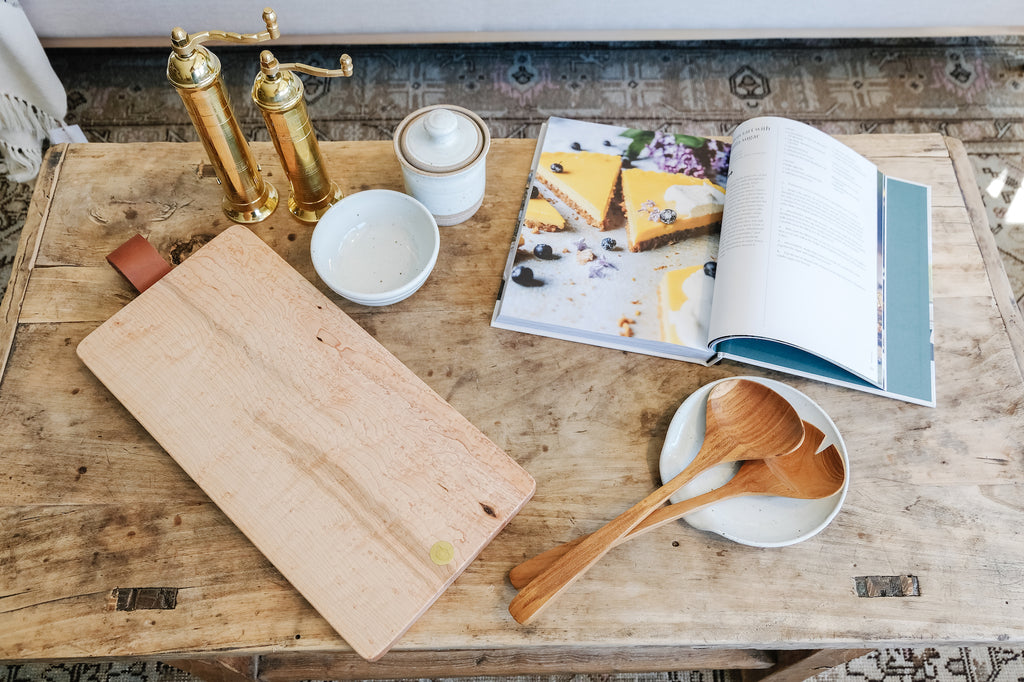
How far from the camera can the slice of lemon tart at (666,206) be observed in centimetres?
74

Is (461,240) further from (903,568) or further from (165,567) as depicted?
(903,568)

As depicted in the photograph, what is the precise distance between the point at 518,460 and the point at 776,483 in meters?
0.24

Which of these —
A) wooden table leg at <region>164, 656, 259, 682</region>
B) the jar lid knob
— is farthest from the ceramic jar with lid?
wooden table leg at <region>164, 656, 259, 682</region>

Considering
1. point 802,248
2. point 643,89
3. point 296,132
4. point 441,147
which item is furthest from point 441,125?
point 643,89

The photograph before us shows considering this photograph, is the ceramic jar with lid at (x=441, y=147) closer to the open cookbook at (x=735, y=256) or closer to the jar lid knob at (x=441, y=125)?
the jar lid knob at (x=441, y=125)

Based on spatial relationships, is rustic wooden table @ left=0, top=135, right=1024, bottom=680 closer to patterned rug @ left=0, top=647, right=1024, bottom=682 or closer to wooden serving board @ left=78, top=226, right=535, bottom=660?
wooden serving board @ left=78, top=226, right=535, bottom=660

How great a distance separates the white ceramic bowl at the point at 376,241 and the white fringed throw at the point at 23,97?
0.87m

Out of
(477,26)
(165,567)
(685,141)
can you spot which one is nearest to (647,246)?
(685,141)

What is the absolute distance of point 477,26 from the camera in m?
1.29

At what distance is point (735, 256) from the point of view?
696 millimetres

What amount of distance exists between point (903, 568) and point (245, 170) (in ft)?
2.45

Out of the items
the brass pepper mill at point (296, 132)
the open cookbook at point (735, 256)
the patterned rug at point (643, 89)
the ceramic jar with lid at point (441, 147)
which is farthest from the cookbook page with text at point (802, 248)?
the patterned rug at point (643, 89)

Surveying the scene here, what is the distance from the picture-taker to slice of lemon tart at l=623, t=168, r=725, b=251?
74 cm

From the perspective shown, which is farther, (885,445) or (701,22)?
(701,22)
